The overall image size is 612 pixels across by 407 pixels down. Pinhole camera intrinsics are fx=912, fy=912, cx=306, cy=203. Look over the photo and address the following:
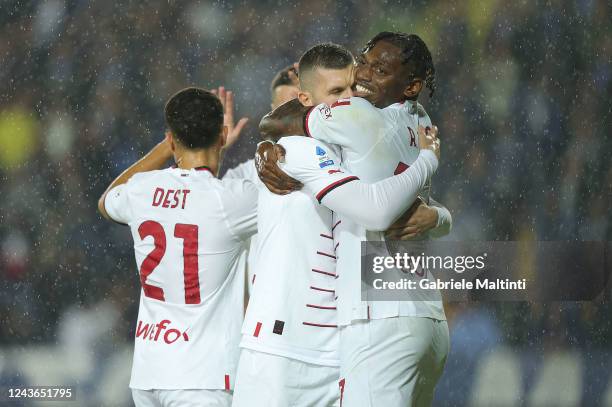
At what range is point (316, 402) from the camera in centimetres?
230

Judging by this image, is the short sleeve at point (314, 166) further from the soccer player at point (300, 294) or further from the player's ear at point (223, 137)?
the player's ear at point (223, 137)

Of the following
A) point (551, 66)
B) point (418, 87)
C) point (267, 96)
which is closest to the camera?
point (418, 87)

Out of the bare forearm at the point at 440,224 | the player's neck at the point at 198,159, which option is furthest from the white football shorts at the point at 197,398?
the bare forearm at the point at 440,224

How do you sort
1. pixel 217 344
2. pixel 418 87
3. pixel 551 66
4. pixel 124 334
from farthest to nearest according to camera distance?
pixel 551 66 < pixel 124 334 < pixel 217 344 < pixel 418 87

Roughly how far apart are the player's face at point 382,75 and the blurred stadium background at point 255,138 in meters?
5.14

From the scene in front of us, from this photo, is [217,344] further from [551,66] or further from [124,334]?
[551,66]

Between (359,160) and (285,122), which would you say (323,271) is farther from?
(285,122)

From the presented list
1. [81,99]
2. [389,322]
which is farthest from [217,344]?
[81,99]

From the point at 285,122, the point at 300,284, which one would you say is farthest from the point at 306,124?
the point at 300,284

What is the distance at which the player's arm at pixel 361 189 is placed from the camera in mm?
2172

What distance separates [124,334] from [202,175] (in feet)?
15.9

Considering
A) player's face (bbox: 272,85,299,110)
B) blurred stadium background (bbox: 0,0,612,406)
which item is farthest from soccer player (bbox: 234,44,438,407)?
blurred stadium background (bbox: 0,0,612,406)

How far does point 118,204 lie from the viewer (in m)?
2.89

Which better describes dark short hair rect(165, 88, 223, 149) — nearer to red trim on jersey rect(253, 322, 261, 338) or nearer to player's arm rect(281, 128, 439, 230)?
player's arm rect(281, 128, 439, 230)
